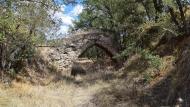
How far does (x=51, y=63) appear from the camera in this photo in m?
27.9

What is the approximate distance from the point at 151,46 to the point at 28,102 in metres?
9.38

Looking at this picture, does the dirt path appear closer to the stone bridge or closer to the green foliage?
the green foliage

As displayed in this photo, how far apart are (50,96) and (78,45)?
13.7 metres

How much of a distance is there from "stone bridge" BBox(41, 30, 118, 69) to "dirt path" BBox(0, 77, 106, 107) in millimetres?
8400

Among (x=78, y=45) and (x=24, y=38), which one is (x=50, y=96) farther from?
(x=78, y=45)

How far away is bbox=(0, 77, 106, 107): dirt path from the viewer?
557 inches

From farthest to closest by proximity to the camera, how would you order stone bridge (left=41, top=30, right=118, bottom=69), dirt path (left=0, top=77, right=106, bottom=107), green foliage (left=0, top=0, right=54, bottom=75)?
1. stone bridge (left=41, top=30, right=118, bottom=69)
2. green foliage (left=0, top=0, right=54, bottom=75)
3. dirt path (left=0, top=77, right=106, bottom=107)

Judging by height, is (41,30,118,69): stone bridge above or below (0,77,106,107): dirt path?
above

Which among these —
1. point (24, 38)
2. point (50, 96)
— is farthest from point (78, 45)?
point (50, 96)

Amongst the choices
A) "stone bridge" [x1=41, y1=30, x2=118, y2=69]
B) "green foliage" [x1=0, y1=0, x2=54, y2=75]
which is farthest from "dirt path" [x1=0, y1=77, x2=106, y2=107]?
"stone bridge" [x1=41, y1=30, x2=118, y2=69]

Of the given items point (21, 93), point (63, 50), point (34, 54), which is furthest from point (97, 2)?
point (21, 93)

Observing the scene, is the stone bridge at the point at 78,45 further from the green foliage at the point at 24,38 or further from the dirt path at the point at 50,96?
the dirt path at the point at 50,96

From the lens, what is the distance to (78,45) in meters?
30.1

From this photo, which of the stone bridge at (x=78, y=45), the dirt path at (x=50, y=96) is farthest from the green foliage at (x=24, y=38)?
the stone bridge at (x=78, y=45)
